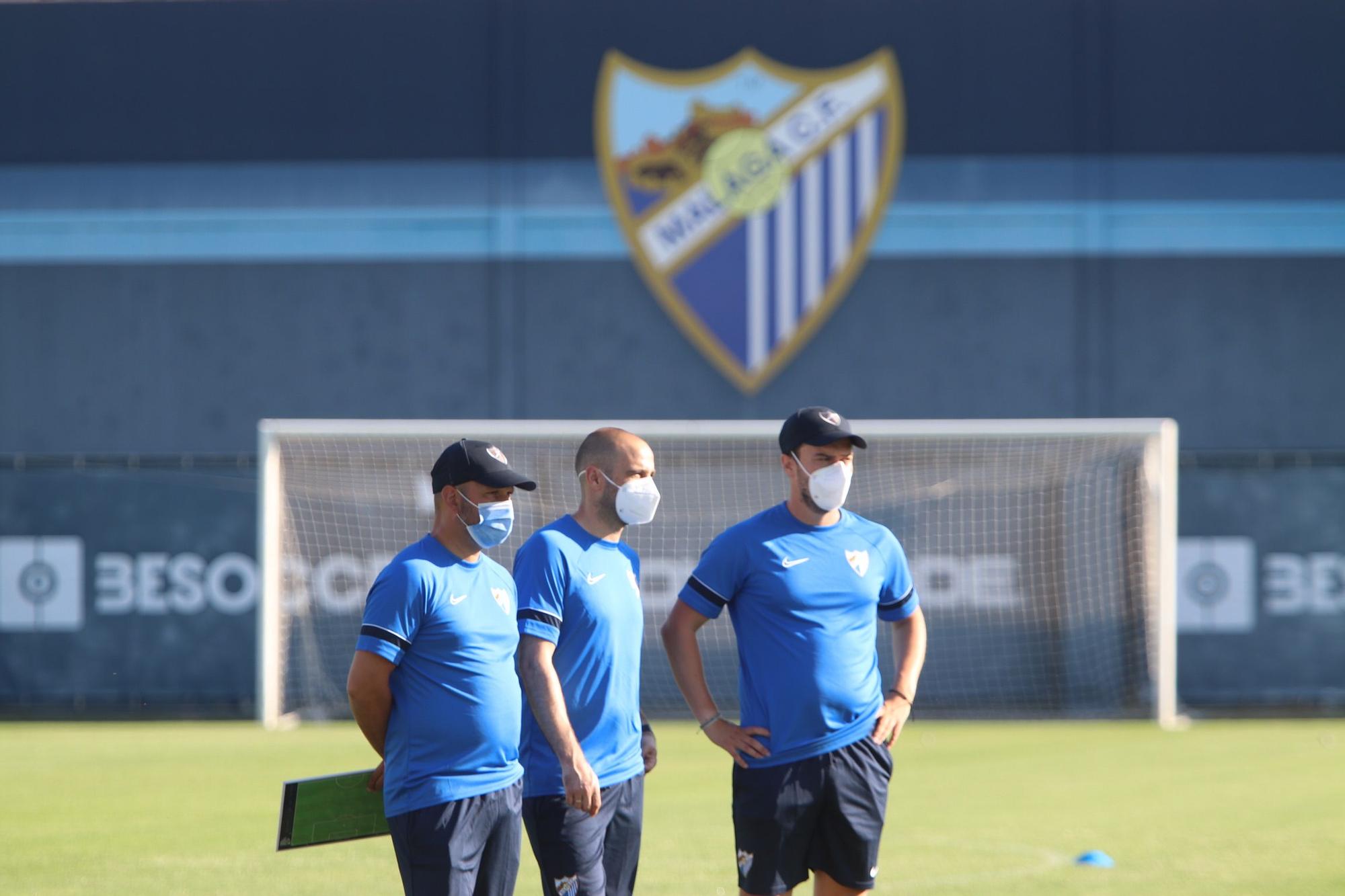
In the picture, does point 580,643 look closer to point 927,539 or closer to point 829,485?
point 829,485

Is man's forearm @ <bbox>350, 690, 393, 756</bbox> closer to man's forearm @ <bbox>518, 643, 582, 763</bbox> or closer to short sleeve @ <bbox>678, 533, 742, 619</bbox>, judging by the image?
man's forearm @ <bbox>518, 643, 582, 763</bbox>

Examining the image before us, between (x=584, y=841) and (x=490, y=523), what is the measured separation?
886mm

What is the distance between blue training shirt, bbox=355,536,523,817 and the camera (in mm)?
3701

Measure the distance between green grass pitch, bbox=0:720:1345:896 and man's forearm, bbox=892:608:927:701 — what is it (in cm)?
201

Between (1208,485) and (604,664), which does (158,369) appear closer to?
(1208,485)

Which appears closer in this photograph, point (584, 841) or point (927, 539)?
point (584, 841)

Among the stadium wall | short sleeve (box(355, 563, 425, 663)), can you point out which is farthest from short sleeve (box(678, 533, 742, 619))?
the stadium wall

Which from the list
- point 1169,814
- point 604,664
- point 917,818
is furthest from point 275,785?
point 604,664

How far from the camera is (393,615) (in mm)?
3678

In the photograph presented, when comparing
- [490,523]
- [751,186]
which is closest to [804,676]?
[490,523]

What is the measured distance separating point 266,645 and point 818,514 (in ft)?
30.3

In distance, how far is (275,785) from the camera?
31.3 ft

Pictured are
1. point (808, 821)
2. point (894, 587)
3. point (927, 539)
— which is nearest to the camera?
point (808, 821)

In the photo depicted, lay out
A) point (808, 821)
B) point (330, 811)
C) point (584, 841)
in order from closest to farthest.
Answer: point (330, 811) → point (584, 841) → point (808, 821)
